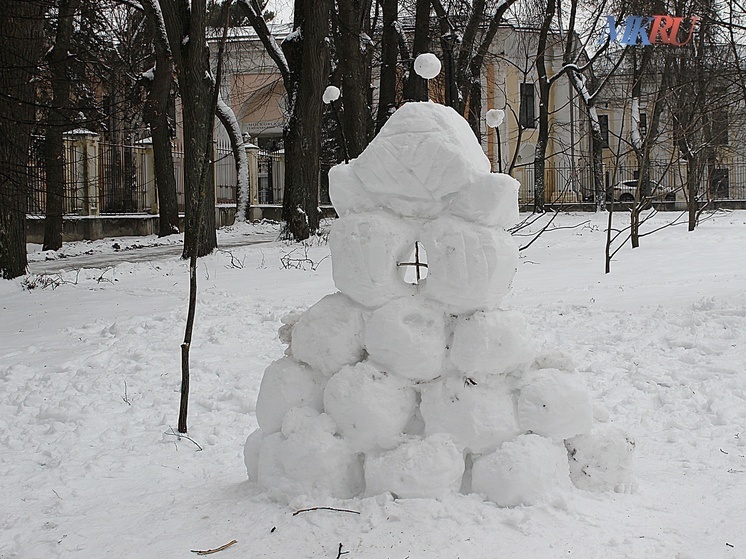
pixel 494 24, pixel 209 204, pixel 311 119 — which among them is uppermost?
pixel 494 24

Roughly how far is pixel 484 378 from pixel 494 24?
1580cm

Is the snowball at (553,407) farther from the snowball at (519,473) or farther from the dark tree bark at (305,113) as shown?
the dark tree bark at (305,113)

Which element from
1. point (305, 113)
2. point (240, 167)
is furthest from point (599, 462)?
point (240, 167)

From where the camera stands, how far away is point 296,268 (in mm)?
10711

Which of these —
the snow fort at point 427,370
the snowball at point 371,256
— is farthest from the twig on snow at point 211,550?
the snowball at point 371,256

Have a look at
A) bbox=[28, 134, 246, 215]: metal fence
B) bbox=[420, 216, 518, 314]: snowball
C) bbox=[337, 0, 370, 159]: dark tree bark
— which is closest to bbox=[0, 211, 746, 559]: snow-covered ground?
bbox=[420, 216, 518, 314]: snowball

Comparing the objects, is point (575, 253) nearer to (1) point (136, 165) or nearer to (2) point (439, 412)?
(2) point (439, 412)

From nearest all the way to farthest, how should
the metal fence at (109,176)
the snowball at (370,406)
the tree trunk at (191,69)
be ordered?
the snowball at (370,406)
the tree trunk at (191,69)
the metal fence at (109,176)

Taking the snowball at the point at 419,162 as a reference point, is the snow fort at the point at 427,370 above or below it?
below

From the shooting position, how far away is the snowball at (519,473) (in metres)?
2.72

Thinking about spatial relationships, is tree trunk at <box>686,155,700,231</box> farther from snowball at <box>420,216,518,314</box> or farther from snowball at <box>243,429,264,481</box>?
snowball at <box>243,429,264,481</box>

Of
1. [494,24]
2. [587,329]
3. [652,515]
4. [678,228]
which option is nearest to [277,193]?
[494,24]

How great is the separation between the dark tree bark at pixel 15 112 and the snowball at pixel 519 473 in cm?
720

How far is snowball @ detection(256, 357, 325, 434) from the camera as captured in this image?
306 cm
